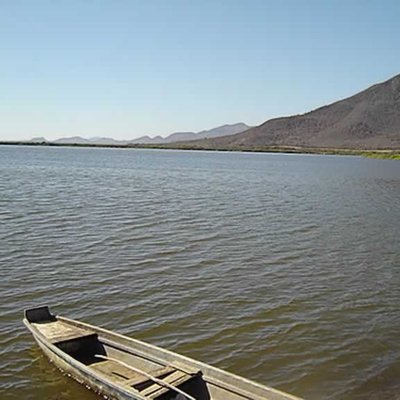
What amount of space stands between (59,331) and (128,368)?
2.19 metres

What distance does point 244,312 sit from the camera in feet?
48.8

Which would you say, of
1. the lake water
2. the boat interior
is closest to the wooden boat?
the boat interior

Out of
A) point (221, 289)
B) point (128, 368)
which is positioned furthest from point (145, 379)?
point (221, 289)

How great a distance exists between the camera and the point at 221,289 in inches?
656

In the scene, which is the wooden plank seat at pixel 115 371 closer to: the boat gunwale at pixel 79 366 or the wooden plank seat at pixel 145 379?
the wooden plank seat at pixel 145 379

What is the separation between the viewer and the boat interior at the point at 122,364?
374 inches

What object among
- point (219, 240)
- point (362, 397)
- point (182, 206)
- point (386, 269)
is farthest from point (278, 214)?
point (362, 397)

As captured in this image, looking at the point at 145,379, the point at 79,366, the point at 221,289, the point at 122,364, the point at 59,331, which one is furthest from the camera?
the point at 221,289

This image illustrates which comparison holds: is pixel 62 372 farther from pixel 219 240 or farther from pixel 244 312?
pixel 219 240

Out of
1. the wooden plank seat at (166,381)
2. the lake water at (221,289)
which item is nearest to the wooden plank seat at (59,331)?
the lake water at (221,289)

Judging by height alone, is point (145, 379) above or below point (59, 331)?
below

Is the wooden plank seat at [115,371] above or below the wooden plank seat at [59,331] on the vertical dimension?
below

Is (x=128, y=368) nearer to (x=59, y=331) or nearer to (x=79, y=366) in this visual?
(x=79, y=366)

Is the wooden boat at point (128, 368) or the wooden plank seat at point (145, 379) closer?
the wooden boat at point (128, 368)
